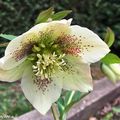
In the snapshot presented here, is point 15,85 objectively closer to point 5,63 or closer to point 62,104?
point 62,104

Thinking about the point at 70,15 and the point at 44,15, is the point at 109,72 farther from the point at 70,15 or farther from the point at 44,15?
the point at 70,15

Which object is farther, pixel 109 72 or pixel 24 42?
pixel 109 72

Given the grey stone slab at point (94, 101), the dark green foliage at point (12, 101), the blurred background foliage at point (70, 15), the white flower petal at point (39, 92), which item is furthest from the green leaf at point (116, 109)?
the white flower petal at point (39, 92)

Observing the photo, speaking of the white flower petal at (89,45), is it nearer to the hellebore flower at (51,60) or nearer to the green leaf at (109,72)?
the hellebore flower at (51,60)

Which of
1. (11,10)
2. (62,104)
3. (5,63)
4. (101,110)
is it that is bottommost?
(101,110)

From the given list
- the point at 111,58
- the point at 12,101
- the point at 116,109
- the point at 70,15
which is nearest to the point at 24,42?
the point at 111,58

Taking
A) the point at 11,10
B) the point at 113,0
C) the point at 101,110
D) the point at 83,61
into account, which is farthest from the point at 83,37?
the point at 113,0

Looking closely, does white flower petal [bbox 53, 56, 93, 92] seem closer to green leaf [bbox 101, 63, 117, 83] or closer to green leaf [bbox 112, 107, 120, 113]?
green leaf [bbox 101, 63, 117, 83]
